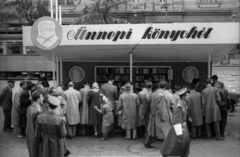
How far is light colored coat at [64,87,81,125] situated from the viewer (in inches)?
317

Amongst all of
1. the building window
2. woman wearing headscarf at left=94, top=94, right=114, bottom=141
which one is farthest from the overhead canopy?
the building window

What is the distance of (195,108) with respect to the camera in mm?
7965

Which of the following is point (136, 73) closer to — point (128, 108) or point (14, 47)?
point (128, 108)

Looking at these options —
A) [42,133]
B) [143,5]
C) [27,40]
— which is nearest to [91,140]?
[42,133]

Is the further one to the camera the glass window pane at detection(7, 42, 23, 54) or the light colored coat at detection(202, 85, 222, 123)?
the glass window pane at detection(7, 42, 23, 54)

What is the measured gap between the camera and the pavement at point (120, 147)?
676 cm

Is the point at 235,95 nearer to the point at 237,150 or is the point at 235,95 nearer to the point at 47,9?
the point at 237,150

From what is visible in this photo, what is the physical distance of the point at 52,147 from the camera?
16.1ft

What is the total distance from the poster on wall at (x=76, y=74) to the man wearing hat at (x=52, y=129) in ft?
26.2

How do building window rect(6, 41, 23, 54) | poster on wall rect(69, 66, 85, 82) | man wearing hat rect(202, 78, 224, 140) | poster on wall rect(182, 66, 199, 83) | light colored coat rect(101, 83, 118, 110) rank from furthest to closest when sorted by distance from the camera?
building window rect(6, 41, 23, 54)
poster on wall rect(69, 66, 85, 82)
poster on wall rect(182, 66, 199, 83)
light colored coat rect(101, 83, 118, 110)
man wearing hat rect(202, 78, 224, 140)

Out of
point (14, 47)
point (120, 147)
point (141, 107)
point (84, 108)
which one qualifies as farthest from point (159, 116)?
point (14, 47)

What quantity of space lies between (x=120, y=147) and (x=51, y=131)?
9.54 feet

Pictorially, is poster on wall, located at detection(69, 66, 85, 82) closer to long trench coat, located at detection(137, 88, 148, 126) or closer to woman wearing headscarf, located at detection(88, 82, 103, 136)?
woman wearing headscarf, located at detection(88, 82, 103, 136)

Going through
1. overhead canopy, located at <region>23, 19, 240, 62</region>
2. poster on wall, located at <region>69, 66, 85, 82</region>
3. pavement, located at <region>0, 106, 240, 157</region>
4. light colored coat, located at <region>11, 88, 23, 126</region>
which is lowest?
pavement, located at <region>0, 106, 240, 157</region>
